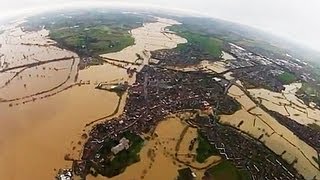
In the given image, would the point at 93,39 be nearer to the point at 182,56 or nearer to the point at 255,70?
the point at 182,56

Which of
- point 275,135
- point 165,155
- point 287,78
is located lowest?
point 287,78

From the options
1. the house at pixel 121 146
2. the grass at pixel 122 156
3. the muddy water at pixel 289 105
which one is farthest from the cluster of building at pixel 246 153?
the muddy water at pixel 289 105

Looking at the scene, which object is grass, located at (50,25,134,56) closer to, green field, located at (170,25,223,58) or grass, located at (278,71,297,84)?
green field, located at (170,25,223,58)

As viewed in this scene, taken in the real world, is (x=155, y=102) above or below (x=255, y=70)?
above

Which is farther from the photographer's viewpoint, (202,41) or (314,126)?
(202,41)

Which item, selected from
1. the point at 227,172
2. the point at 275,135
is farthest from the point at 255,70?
the point at 227,172

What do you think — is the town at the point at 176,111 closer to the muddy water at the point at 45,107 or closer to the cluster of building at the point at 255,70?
the muddy water at the point at 45,107
